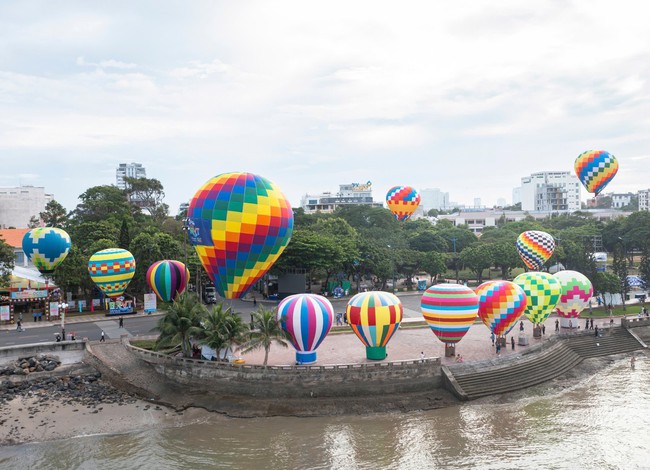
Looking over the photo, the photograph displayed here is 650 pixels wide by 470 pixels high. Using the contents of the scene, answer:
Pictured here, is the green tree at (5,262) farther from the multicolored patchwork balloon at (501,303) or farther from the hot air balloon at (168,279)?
the multicolored patchwork balloon at (501,303)

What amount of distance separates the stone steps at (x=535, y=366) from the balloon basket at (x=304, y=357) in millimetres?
8289

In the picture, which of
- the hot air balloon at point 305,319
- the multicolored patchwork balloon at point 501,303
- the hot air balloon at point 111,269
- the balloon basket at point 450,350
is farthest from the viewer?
the hot air balloon at point 111,269

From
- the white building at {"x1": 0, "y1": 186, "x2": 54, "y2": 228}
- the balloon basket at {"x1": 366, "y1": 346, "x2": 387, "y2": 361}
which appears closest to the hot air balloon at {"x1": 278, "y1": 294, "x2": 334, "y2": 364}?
the balloon basket at {"x1": 366, "y1": 346, "x2": 387, "y2": 361}

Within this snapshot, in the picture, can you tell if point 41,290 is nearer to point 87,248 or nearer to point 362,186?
point 87,248

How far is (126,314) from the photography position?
51.9 meters

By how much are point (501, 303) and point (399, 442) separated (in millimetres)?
12382

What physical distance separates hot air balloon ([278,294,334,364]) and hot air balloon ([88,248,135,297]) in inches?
808

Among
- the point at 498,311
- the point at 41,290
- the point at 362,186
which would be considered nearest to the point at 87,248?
the point at 41,290

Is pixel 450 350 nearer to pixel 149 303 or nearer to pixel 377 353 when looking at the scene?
pixel 377 353

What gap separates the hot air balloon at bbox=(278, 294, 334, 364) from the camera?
3050 cm

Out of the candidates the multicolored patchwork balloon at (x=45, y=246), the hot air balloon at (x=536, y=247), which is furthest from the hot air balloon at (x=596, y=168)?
the multicolored patchwork balloon at (x=45, y=246)

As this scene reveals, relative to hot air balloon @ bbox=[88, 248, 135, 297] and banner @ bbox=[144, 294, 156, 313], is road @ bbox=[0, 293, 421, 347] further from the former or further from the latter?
hot air balloon @ bbox=[88, 248, 135, 297]

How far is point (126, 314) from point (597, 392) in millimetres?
40201

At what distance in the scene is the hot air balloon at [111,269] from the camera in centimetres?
4478
